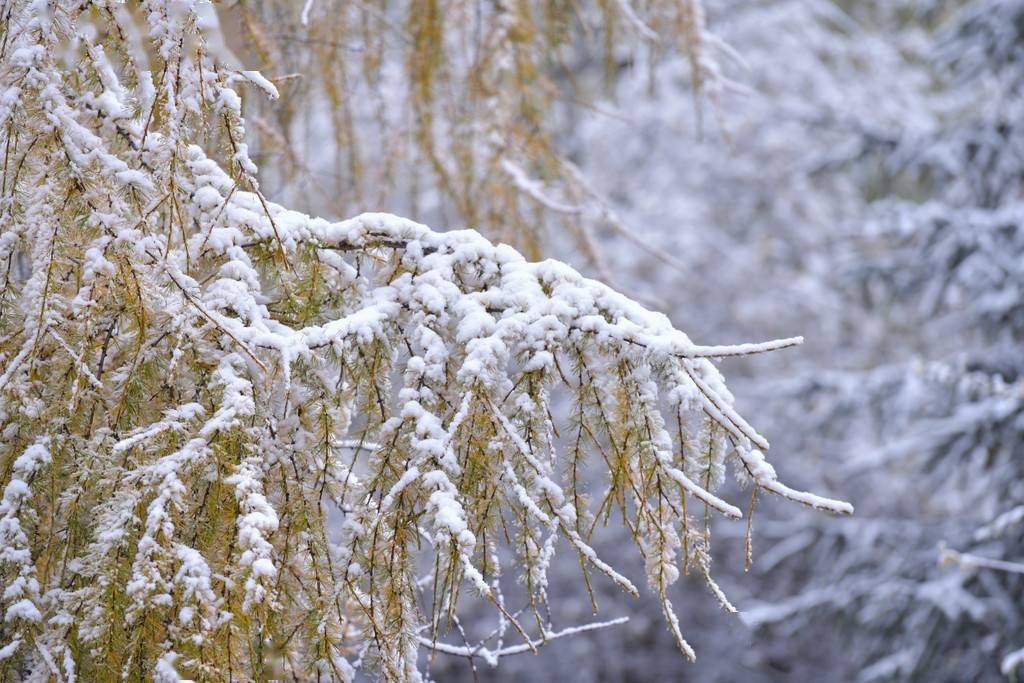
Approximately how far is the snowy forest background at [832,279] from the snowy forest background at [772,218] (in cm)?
2

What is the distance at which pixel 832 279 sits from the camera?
4.50 meters

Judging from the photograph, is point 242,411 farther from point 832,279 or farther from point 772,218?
point 772,218

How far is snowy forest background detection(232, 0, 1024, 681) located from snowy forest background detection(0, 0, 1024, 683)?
0.06 feet

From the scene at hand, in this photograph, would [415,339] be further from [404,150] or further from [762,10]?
[762,10]

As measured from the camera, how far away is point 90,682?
38.6 inches

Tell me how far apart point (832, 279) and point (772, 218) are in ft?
10.1

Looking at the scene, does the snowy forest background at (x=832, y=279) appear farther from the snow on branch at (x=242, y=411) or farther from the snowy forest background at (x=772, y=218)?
the snow on branch at (x=242, y=411)

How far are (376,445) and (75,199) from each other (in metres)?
0.45

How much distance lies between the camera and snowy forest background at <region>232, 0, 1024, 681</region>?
11.8ft

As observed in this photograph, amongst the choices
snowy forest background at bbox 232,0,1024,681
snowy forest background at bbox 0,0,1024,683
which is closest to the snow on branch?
snowy forest background at bbox 0,0,1024,683

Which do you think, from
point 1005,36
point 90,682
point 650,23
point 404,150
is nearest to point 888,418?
point 1005,36

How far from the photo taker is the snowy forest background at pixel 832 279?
3607mm

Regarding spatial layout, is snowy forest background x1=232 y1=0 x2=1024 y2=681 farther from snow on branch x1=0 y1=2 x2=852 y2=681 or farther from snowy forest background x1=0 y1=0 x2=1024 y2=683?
snow on branch x1=0 y1=2 x2=852 y2=681

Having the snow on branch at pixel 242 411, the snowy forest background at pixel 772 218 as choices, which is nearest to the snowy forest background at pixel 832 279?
the snowy forest background at pixel 772 218
